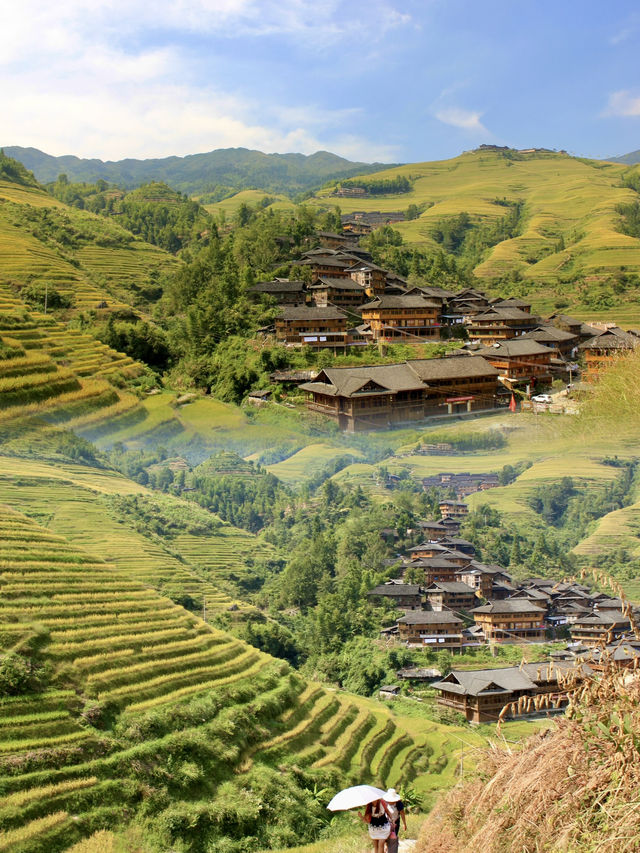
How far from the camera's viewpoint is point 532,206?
78.5 meters

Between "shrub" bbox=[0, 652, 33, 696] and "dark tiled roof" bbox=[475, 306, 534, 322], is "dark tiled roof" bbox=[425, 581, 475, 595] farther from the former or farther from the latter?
"shrub" bbox=[0, 652, 33, 696]

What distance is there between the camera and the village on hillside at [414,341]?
16.6m

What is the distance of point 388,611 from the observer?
31.1 metres

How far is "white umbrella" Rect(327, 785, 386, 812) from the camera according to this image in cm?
459

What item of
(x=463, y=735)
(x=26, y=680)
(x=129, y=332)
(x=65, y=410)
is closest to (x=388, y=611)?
(x=463, y=735)

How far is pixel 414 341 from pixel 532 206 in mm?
62163


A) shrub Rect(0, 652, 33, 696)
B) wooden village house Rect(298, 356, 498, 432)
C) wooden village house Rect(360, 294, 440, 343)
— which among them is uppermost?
wooden village house Rect(360, 294, 440, 343)

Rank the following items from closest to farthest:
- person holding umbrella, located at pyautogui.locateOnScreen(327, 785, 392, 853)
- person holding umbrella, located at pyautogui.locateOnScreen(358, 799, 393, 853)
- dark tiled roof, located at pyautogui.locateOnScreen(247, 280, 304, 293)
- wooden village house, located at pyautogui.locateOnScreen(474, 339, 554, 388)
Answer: person holding umbrella, located at pyautogui.locateOnScreen(327, 785, 392, 853) → person holding umbrella, located at pyautogui.locateOnScreen(358, 799, 393, 853) → wooden village house, located at pyautogui.locateOnScreen(474, 339, 554, 388) → dark tiled roof, located at pyautogui.locateOnScreen(247, 280, 304, 293)

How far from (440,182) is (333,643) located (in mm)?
88627

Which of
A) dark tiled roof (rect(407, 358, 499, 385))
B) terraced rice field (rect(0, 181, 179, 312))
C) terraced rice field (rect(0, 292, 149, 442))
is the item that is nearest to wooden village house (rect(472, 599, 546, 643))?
dark tiled roof (rect(407, 358, 499, 385))

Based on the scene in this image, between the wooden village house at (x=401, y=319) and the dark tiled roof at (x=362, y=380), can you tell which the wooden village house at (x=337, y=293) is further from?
the dark tiled roof at (x=362, y=380)

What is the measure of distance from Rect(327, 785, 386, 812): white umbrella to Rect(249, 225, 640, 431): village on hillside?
9795 millimetres

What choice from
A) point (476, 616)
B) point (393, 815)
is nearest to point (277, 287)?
point (476, 616)

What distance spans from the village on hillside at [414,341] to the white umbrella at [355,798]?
9795 mm
